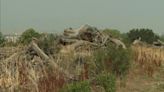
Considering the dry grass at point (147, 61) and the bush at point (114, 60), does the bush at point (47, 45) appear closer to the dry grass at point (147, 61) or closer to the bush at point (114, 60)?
the bush at point (114, 60)

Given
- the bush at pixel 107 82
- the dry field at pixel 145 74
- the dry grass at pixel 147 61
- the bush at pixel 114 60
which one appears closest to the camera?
the bush at pixel 107 82

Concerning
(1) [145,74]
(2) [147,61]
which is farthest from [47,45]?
(2) [147,61]

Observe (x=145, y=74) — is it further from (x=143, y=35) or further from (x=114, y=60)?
(x=143, y=35)

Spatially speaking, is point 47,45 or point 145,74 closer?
point 47,45

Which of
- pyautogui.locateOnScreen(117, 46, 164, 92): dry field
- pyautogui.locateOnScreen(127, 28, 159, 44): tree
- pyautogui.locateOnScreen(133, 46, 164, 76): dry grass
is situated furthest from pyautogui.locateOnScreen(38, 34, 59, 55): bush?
pyautogui.locateOnScreen(127, 28, 159, 44): tree

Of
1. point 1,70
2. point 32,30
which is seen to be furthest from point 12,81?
point 32,30

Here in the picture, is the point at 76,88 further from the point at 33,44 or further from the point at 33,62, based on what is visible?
the point at 33,44

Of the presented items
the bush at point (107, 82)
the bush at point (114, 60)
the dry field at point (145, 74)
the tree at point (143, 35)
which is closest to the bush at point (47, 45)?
the bush at point (114, 60)

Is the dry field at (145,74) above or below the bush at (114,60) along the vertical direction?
below

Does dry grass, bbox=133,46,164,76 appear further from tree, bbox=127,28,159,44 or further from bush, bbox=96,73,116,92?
tree, bbox=127,28,159,44

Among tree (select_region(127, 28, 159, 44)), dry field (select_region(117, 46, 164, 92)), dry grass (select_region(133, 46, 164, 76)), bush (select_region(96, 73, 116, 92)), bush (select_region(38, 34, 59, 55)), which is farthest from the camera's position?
tree (select_region(127, 28, 159, 44))

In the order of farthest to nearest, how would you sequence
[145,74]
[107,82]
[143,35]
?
1. [143,35]
2. [145,74]
3. [107,82]

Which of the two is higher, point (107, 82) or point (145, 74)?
point (107, 82)

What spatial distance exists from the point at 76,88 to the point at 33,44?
18.8ft
